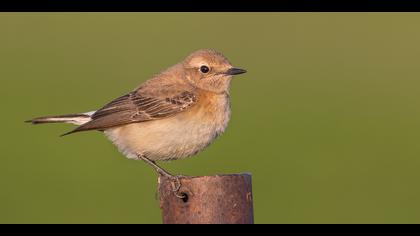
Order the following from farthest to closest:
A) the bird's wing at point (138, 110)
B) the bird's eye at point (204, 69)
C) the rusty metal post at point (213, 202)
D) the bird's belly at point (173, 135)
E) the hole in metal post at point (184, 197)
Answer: the bird's eye at point (204, 69), the bird's wing at point (138, 110), the bird's belly at point (173, 135), the hole in metal post at point (184, 197), the rusty metal post at point (213, 202)

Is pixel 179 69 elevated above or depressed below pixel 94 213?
above

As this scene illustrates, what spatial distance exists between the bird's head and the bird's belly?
1.77 ft

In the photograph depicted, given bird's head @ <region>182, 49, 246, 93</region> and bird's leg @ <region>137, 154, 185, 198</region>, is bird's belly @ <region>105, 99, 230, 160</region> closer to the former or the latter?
bird's leg @ <region>137, 154, 185, 198</region>

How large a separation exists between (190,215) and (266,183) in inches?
249

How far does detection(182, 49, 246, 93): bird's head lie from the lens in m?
9.57

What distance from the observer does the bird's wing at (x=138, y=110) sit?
356 inches

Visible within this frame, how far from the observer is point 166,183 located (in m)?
7.07

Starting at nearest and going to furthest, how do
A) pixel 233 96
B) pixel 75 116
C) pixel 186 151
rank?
pixel 186 151
pixel 75 116
pixel 233 96

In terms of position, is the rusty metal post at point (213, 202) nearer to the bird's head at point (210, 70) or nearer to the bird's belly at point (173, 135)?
the bird's belly at point (173, 135)

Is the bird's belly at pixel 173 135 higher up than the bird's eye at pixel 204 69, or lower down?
lower down

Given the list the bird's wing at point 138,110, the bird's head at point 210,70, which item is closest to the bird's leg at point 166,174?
the bird's wing at point 138,110

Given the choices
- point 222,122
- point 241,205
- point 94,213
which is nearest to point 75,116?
point 222,122

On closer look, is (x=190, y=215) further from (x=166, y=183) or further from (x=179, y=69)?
(x=179, y=69)

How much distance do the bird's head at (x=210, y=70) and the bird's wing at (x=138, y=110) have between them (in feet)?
1.27
